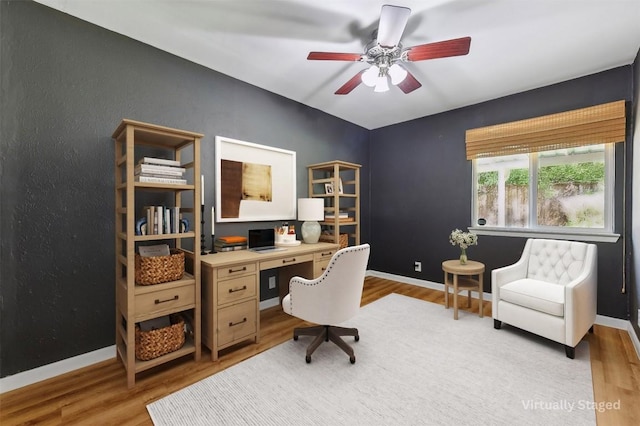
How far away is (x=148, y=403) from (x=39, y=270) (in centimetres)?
120

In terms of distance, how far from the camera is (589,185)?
9.59ft

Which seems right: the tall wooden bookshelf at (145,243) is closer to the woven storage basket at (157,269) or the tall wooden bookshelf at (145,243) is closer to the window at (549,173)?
the woven storage basket at (157,269)

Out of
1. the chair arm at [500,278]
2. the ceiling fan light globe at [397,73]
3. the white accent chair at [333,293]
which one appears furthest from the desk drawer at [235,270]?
the chair arm at [500,278]

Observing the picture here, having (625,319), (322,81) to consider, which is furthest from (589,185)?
(322,81)

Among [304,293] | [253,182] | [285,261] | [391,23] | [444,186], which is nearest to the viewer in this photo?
[391,23]

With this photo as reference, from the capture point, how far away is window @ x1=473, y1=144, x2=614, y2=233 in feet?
9.39

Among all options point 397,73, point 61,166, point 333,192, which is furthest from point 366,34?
point 61,166

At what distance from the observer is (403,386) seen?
5.91 feet

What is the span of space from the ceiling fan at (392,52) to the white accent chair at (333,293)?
55.1 inches

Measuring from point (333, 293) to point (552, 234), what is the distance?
280 centimetres

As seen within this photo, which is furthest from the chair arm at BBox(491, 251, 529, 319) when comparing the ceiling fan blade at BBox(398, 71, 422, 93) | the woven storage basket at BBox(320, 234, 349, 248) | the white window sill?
the ceiling fan blade at BBox(398, 71, 422, 93)

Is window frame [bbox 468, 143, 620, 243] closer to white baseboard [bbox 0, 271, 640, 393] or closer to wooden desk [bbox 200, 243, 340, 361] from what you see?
white baseboard [bbox 0, 271, 640, 393]

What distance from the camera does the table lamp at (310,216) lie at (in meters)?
3.30

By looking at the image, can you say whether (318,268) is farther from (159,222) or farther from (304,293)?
(159,222)
